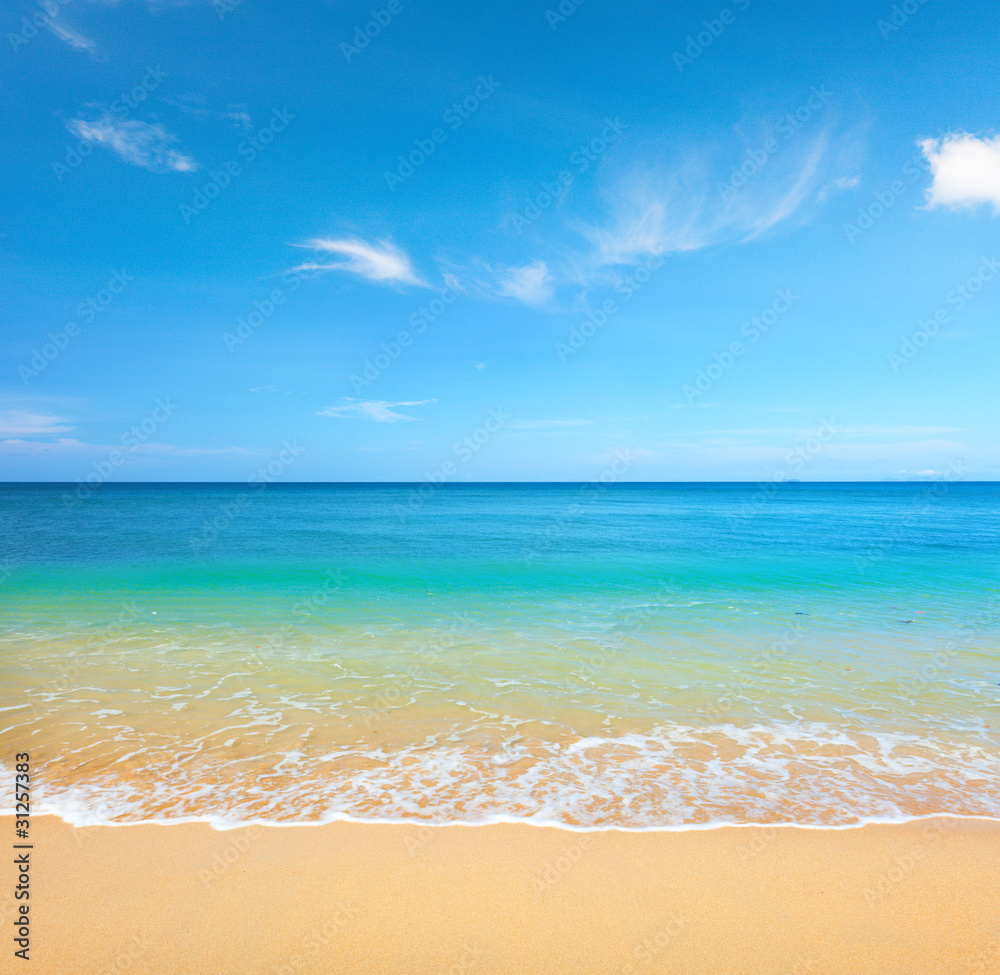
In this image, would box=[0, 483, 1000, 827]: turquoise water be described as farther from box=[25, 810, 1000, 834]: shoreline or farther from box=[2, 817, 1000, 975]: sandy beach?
box=[2, 817, 1000, 975]: sandy beach

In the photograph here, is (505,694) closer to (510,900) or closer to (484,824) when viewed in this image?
(484,824)

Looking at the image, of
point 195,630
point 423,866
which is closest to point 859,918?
point 423,866

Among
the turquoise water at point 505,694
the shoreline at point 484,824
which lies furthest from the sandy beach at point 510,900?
the turquoise water at point 505,694

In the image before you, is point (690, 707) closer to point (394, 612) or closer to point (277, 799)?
point (277, 799)

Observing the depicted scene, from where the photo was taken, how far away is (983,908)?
4.30 meters

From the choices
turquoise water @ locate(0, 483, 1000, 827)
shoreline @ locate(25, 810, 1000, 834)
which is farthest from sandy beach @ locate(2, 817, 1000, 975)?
turquoise water @ locate(0, 483, 1000, 827)

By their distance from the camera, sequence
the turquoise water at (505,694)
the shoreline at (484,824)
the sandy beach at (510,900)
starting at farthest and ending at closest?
the turquoise water at (505,694) → the shoreline at (484,824) → the sandy beach at (510,900)

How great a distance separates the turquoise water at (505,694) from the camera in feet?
19.6

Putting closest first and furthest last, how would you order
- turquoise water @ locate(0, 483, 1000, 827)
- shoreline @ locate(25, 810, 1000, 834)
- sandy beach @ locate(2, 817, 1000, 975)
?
1. sandy beach @ locate(2, 817, 1000, 975)
2. shoreline @ locate(25, 810, 1000, 834)
3. turquoise water @ locate(0, 483, 1000, 827)

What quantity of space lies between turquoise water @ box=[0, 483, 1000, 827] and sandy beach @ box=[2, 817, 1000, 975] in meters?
0.41

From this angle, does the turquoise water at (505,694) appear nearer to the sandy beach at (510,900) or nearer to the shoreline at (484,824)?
the shoreline at (484,824)

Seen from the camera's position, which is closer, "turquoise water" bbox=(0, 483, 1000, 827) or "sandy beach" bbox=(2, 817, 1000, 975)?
"sandy beach" bbox=(2, 817, 1000, 975)

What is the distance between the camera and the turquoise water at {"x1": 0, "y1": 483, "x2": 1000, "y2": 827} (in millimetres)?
5965

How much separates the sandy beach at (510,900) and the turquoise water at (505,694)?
41cm
